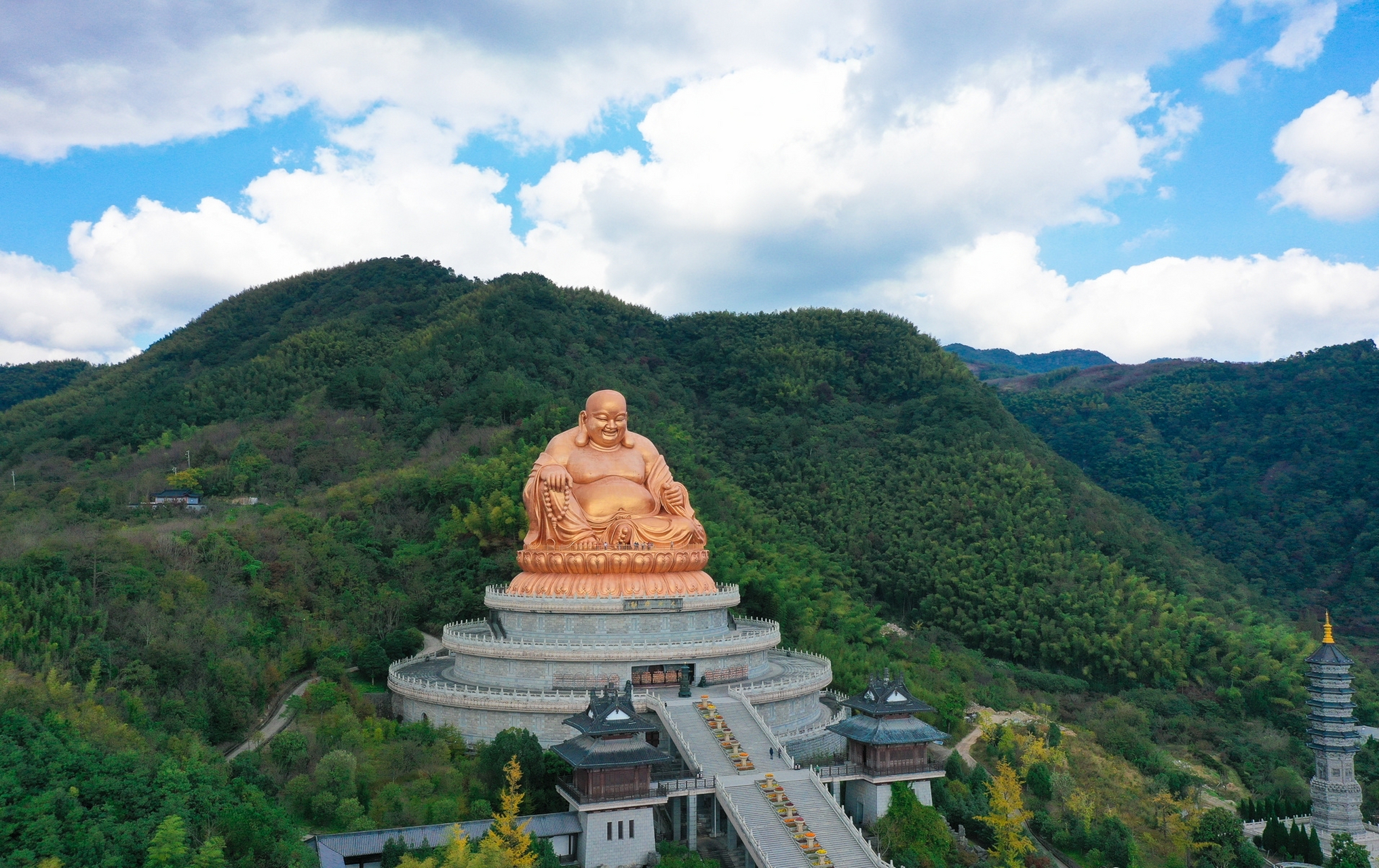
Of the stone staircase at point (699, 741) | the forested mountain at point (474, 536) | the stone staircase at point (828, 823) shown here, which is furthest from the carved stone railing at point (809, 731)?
the forested mountain at point (474, 536)

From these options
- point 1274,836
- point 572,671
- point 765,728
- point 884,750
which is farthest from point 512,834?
point 1274,836

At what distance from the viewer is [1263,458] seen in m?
64.9

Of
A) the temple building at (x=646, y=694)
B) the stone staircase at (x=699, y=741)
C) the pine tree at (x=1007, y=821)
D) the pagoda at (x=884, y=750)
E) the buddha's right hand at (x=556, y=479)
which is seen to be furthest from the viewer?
the buddha's right hand at (x=556, y=479)

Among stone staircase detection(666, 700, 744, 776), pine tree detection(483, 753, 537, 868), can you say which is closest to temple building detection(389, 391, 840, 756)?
stone staircase detection(666, 700, 744, 776)

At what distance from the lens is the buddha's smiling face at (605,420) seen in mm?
27188

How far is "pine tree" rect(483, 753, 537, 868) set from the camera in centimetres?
1631

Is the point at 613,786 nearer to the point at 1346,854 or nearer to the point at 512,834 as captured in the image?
the point at 512,834

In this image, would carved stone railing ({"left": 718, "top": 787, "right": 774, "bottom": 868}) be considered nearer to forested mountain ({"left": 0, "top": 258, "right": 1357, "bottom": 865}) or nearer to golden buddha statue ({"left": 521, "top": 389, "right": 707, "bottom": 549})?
forested mountain ({"left": 0, "top": 258, "right": 1357, "bottom": 865})

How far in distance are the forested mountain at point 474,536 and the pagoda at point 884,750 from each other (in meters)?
6.85

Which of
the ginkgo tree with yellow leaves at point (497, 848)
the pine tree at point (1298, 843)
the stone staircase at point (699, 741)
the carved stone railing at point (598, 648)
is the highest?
the carved stone railing at point (598, 648)

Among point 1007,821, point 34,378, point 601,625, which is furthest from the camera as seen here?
point 34,378

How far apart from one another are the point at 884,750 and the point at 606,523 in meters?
8.72

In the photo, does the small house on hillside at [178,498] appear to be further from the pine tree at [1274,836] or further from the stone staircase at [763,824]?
the pine tree at [1274,836]

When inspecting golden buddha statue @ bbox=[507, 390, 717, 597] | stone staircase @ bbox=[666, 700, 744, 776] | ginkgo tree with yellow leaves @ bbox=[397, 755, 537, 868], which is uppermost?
golden buddha statue @ bbox=[507, 390, 717, 597]
